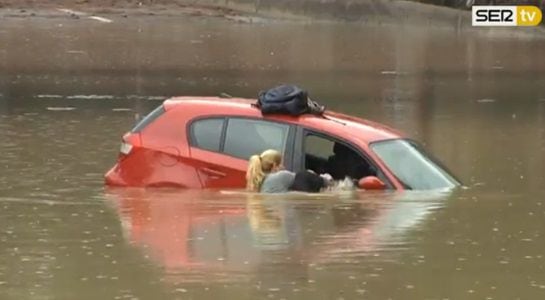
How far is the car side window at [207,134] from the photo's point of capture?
1349 cm

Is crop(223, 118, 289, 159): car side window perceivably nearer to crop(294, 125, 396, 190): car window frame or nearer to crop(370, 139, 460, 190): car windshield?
crop(294, 125, 396, 190): car window frame

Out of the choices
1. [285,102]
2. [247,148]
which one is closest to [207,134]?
[247,148]

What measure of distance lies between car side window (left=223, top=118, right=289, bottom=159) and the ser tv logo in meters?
30.6

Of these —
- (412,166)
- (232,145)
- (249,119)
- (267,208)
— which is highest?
(249,119)

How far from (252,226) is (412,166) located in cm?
270

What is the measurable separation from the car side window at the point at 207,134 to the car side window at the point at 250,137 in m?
0.08

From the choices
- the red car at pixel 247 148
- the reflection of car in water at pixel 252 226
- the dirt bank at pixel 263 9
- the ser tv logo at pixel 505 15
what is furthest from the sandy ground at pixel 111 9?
the reflection of car in water at pixel 252 226

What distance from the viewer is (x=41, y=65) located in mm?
31125

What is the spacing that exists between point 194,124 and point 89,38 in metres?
25.6

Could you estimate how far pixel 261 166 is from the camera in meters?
13.0

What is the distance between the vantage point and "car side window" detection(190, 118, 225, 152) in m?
13.5

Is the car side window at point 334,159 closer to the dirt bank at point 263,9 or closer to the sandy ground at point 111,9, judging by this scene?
the dirt bank at point 263,9

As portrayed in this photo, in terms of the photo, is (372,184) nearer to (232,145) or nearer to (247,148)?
(247,148)

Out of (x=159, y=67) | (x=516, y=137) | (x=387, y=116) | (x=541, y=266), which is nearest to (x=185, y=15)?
(x=159, y=67)
